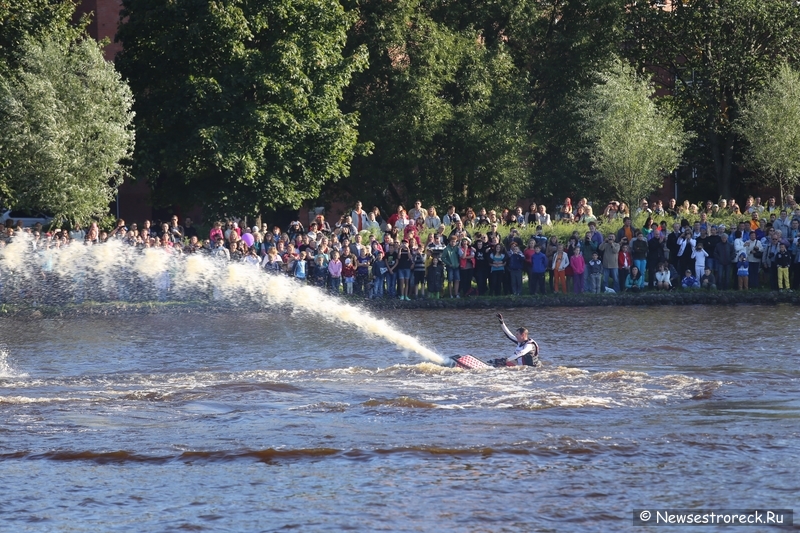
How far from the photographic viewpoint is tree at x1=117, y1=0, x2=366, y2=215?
135 ft

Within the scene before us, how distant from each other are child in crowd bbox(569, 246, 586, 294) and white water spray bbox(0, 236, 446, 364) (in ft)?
21.2

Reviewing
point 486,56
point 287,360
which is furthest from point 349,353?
point 486,56

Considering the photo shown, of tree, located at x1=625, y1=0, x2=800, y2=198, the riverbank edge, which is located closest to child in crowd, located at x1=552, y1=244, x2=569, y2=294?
the riverbank edge

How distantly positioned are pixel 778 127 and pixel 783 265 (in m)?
14.9

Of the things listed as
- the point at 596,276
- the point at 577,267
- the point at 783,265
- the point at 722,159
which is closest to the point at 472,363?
the point at 577,267

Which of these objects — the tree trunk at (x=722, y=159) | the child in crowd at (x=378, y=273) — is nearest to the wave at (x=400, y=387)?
the child in crowd at (x=378, y=273)

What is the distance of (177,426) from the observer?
18.4 meters

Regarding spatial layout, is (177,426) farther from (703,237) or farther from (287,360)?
(703,237)

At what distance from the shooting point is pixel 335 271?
34.1 metres

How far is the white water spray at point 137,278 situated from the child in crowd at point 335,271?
476mm

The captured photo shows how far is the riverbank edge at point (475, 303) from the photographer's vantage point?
33.2 metres

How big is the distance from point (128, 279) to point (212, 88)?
31.3 ft

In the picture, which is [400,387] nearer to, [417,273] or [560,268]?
[417,273]

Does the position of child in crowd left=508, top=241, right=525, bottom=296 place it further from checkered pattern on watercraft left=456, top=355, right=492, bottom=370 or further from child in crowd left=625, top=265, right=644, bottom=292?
checkered pattern on watercraft left=456, top=355, right=492, bottom=370
